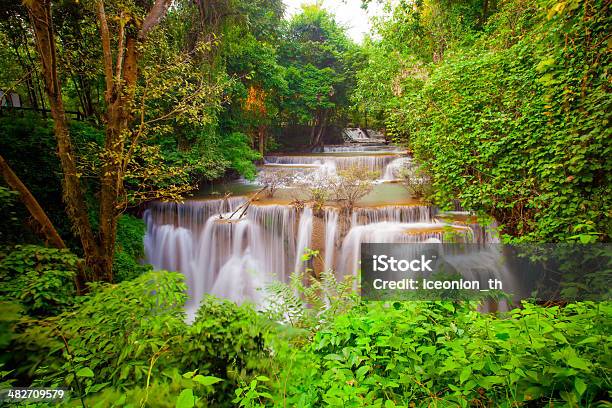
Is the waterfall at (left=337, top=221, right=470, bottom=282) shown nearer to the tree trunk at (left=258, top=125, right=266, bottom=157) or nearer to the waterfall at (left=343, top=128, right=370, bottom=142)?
the tree trunk at (left=258, top=125, right=266, bottom=157)

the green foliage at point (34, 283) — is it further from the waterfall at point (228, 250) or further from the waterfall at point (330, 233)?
the waterfall at point (330, 233)

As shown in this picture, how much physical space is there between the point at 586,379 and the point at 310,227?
19.3 feet

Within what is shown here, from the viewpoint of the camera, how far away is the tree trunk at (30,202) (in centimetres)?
342

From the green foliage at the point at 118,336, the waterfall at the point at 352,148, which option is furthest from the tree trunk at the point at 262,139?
the green foliage at the point at 118,336

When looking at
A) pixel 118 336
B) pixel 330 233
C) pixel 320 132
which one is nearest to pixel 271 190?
pixel 330 233

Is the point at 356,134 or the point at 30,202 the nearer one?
the point at 30,202

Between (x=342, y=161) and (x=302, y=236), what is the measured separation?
497 centimetres

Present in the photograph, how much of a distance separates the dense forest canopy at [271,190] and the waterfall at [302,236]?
37cm

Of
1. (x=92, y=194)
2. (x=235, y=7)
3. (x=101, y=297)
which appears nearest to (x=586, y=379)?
(x=101, y=297)

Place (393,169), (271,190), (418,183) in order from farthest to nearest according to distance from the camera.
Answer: (393,169) → (271,190) → (418,183)

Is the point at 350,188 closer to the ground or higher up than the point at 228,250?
higher up

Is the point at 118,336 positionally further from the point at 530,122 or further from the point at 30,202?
the point at 530,122

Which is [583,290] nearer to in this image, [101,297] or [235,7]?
[101,297]

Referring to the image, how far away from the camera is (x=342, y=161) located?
1112cm
